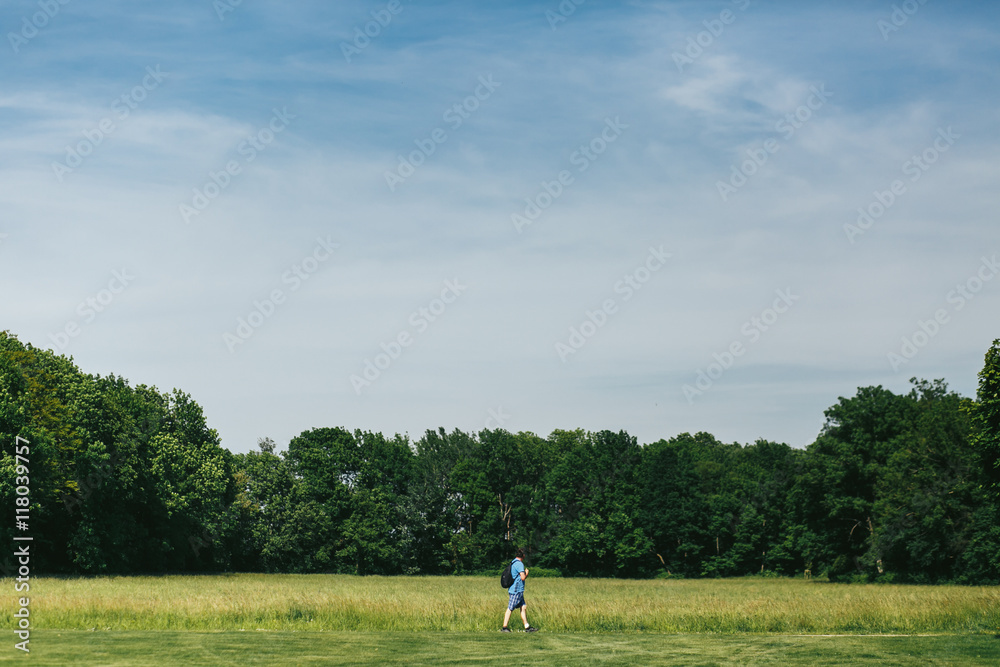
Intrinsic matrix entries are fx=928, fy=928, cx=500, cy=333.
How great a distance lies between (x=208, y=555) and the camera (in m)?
82.0

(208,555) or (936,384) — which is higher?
(936,384)

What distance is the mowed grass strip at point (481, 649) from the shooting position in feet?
55.9

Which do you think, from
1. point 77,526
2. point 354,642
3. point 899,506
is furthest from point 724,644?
point 77,526

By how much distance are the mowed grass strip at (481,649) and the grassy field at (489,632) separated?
0.03 m

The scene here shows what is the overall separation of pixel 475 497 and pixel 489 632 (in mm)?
70259

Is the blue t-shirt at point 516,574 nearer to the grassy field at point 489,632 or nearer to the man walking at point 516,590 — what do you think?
the man walking at point 516,590

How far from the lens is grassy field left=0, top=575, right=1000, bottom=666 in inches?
697

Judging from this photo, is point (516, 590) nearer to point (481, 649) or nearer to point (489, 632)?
point (489, 632)

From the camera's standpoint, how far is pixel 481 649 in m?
19.0

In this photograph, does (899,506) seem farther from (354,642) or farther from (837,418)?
(354,642)

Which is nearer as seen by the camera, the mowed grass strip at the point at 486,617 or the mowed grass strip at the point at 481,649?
the mowed grass strip at the point at 481,649

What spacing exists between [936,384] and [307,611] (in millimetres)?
61039

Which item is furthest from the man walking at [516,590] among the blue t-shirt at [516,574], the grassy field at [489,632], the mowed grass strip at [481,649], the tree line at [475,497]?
the tree line at [475,497]

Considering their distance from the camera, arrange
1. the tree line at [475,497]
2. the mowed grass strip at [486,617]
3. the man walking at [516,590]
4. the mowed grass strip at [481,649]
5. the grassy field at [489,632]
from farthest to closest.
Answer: the tree line at [475,497] → the mowed grass strip at [486,617] → the man walking at [516,590] → the grassy field at [489,632] → the mowed grass strip at [481,649]
